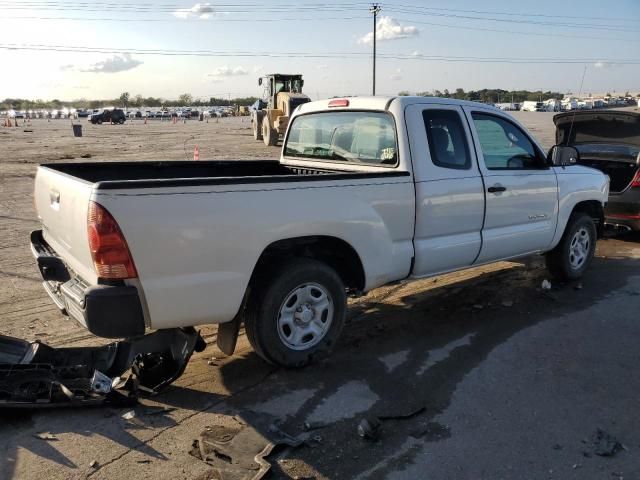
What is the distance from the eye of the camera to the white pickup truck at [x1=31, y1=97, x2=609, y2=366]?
3318mm

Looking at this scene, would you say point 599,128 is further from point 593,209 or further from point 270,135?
point 270,135

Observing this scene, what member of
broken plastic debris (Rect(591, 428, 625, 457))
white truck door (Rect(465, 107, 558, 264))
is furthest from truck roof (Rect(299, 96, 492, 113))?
broken plastic debris (Rect(591, 428, 625, 457))

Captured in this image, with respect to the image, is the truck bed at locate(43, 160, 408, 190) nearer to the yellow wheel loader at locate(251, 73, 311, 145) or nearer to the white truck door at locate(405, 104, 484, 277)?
the white truck door at locate(405, 104, 484, 277)

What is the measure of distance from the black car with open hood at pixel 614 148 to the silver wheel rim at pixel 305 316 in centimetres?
593

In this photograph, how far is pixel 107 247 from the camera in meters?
3.22

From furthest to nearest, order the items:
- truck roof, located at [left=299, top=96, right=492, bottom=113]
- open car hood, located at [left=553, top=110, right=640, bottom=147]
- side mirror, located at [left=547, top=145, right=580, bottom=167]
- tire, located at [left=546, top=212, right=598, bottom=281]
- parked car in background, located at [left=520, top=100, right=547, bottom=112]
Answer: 1. parked car in background, located at [left=520, top=100, right=547, bottom=112]
2. open car hood, located at [left=553, top=110, right=640, bottom=147]
3. tire, located at [left=546, top=212, right=598, bottom=281]
4. side mirror, located at [left=547, top=145, right=580, bottom=167]
5. truck roof, located at [left=299, top=96, right=492, bottom=113]

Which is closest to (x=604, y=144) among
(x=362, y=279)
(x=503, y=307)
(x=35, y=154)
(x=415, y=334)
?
(x=503, y=307)

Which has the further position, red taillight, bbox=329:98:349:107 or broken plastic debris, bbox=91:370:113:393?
red taillight, bbox=329:98:349:107

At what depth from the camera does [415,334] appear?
5039 millimetres

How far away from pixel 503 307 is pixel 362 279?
2.06 meters

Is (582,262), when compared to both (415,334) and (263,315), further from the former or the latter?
(263,315)

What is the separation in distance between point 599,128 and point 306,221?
6.92 metres

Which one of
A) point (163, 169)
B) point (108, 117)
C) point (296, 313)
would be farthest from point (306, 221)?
point (108, 117)

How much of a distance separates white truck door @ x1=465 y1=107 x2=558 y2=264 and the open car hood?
11.0ft
